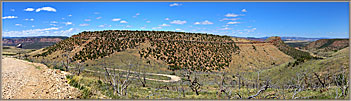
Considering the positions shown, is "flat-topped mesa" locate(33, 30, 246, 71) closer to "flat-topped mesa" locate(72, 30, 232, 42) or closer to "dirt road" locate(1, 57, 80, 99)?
"flat-topped mesa" locate(72, 30, 232, 42)

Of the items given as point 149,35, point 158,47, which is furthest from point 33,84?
point 149,35

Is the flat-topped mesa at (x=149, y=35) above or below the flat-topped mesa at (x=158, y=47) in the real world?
above

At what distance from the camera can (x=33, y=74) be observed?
37.6 feet

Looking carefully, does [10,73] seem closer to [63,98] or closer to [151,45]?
[63,98]

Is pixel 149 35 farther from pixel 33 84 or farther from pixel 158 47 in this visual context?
pixel 33 84

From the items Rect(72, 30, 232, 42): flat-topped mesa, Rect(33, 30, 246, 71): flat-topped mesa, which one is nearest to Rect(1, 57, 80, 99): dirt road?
Rect(33, 30, 246, 71): flat-topped mesa

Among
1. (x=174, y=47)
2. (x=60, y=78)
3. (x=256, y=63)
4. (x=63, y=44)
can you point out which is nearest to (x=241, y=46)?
(x=256, y=63)

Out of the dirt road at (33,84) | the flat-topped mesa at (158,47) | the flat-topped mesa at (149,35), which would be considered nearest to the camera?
the dirt road at (33,84)

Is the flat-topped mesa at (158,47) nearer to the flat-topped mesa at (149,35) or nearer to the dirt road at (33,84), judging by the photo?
the flat-topped mesa at (149,35)

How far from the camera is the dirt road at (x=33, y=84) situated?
935 centimetres

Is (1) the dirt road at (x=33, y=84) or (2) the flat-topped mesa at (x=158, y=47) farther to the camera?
(2) the flat-topped mesa at (x=158, y=47)

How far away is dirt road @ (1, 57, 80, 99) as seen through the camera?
30.7 ft

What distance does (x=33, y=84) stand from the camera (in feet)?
33.4

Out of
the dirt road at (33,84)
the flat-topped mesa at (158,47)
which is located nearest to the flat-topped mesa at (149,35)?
the flat-topped mesa at (158,47)
